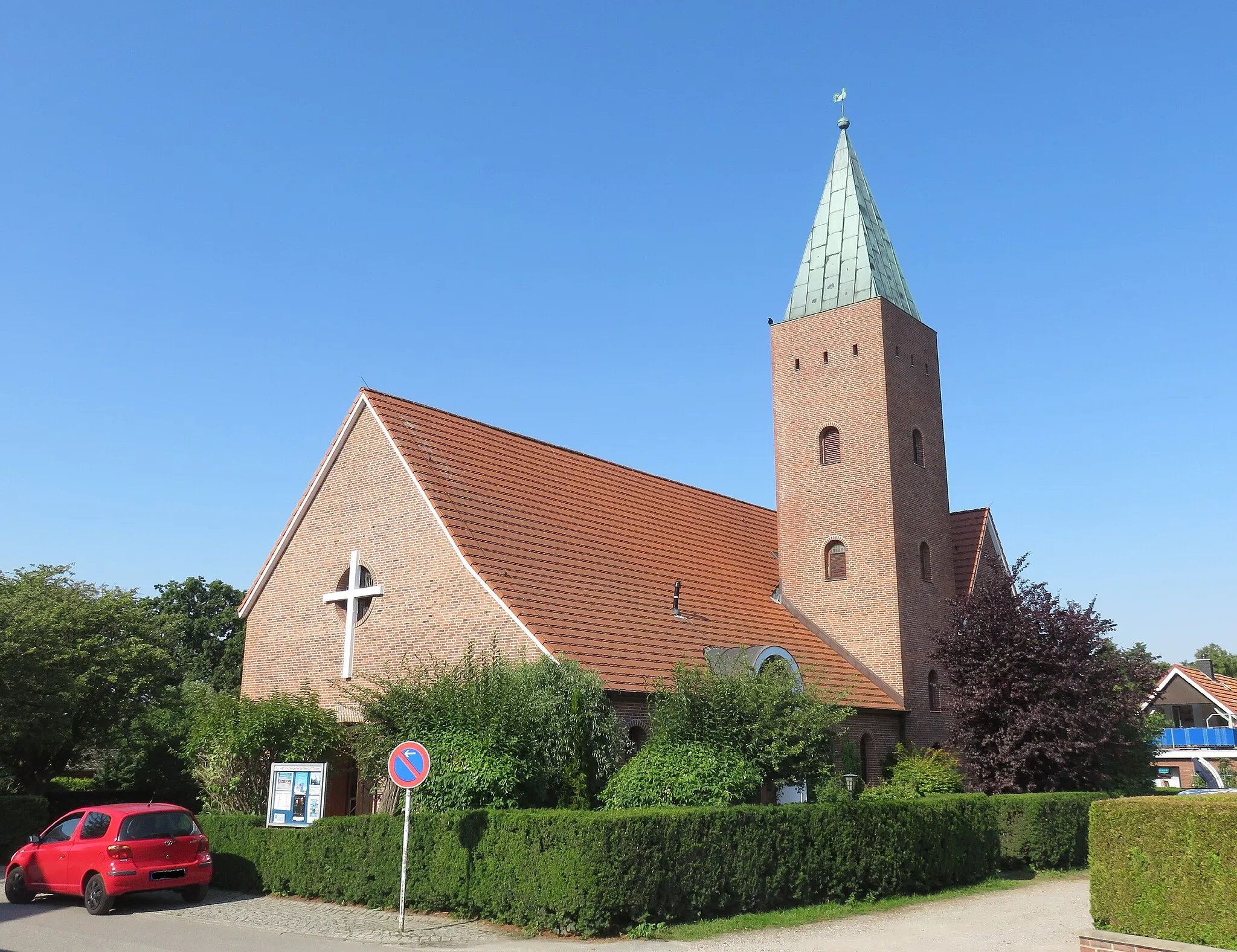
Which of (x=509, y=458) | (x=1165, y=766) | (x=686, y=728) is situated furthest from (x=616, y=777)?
(x=1165, y=766)

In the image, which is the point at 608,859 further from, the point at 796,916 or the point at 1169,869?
the point at 1169,869

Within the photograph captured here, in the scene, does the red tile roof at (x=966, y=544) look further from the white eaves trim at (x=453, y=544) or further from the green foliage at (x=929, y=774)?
the white eaves trim at (x=453, y=544)

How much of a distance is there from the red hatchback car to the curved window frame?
18.5 metres

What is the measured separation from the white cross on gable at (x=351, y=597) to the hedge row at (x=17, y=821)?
7.16 m

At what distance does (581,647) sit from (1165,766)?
39.3 meters

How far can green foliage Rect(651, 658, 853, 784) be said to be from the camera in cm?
1808

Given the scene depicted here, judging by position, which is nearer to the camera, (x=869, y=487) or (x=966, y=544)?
(x=869, y=487)

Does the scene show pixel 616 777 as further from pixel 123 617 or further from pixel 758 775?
pixel 123 617

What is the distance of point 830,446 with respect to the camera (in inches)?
1149

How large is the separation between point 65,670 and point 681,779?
53.6 feet

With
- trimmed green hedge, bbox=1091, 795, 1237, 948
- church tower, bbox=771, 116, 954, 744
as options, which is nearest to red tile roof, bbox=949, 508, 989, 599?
church tower, bbox=771, 116, 954, 744

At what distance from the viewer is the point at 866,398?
28375 mm

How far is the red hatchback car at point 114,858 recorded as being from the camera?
15.7 m

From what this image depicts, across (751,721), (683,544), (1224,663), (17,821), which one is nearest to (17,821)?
(17,821)
